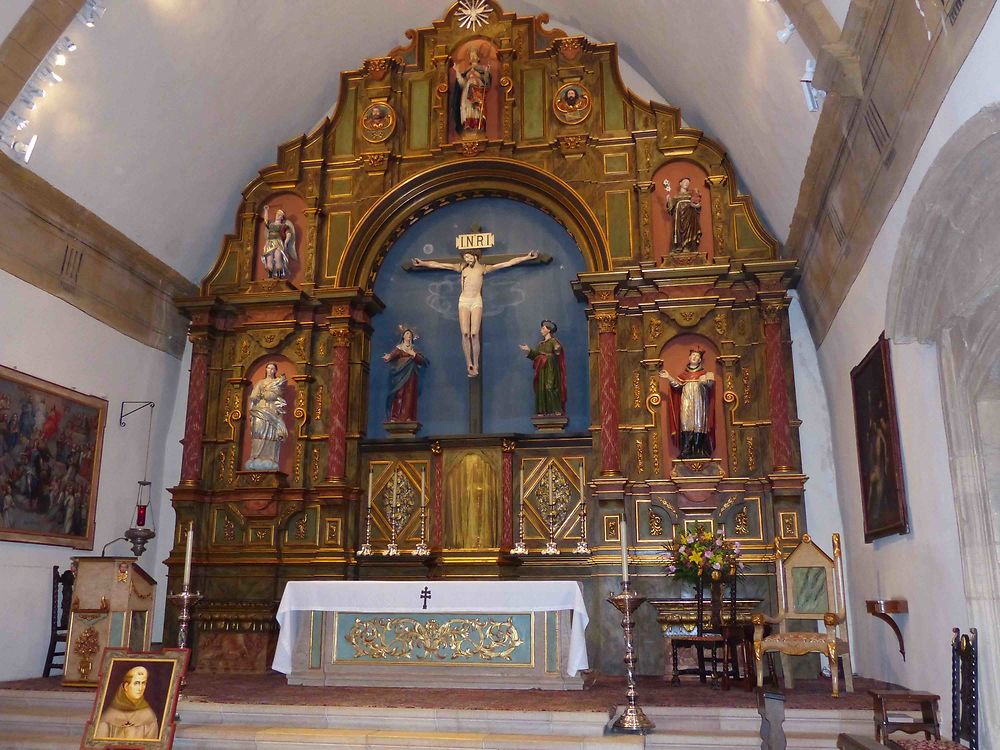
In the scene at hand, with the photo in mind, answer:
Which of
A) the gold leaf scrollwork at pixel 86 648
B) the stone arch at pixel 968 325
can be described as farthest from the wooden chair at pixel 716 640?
the gold leaf scrollwork at pixel 86 648

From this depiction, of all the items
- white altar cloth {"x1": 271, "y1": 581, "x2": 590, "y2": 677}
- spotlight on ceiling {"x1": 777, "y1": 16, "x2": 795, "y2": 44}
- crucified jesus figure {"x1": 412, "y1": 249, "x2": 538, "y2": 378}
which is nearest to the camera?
spotlight on ceiling {"x1": 777, "y1": 16, "x2": 795, "y2": 44}

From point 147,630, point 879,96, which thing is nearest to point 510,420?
point 147,630

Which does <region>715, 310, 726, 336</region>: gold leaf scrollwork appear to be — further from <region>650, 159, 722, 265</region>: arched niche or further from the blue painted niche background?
the blue painted niche background

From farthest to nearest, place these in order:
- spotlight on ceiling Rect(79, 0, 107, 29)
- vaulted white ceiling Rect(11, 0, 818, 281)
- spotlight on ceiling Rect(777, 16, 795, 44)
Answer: vaulted white ceiling Rect(11, 0, 818, 281), spotlight on ceiling Rect(79, 0, 107, 29), spotlight on ceiling Rect(777, 16, 795, 44)

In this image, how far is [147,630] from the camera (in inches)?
347

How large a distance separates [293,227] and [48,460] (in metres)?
4.18

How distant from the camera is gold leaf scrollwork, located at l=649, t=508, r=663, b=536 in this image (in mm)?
10133

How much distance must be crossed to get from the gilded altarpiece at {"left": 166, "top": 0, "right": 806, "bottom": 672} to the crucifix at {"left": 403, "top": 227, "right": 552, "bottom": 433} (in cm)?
26

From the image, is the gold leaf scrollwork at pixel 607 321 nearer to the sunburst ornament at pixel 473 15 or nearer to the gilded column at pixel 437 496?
the gilded column at pixel 437 496

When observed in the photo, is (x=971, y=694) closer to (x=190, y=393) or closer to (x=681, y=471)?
(x=681, y=471)

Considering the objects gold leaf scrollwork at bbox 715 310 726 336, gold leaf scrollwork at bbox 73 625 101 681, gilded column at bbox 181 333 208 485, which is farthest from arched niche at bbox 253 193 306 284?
gold leaf scrollwork at bbox 715 310 726 336

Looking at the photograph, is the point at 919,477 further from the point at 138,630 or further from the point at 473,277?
the point at 138,630

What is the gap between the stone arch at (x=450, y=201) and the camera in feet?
37.1

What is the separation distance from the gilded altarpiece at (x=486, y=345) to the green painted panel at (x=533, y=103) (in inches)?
1.1
